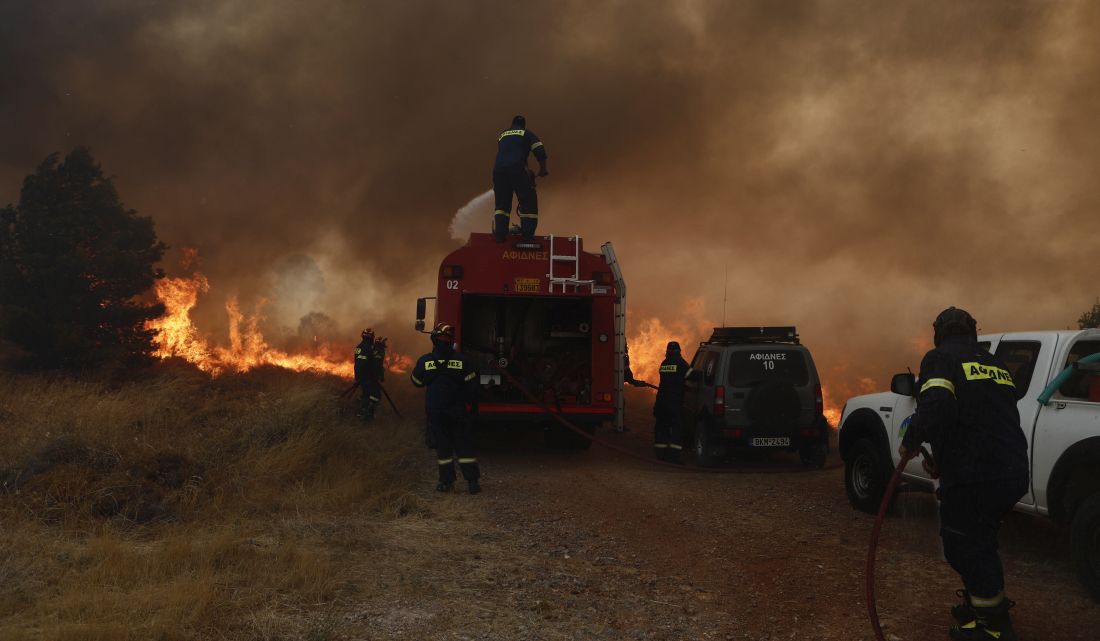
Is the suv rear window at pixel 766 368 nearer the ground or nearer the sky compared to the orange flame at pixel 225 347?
nearer the ground

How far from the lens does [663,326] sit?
25672mm

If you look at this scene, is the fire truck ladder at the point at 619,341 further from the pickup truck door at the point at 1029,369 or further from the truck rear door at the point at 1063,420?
the truck rear door at the point at 1063,420

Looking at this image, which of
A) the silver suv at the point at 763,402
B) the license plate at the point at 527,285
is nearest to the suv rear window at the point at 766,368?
the silver suv at the point at 763,402

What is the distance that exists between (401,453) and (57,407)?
4.16 metres

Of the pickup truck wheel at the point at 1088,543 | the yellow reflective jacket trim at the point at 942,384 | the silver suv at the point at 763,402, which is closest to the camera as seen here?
the yellow reflective jacket trim at the point at 942,384

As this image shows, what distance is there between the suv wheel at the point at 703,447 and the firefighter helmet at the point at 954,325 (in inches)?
229

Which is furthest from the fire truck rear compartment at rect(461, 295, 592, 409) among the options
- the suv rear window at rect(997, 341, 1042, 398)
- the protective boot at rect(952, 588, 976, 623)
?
the protective boot at rect(952, 588, 976, 623)

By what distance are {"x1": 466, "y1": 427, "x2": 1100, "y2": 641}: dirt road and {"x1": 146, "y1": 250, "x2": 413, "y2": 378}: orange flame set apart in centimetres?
1750

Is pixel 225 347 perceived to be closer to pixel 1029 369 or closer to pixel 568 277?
pixel 568 277

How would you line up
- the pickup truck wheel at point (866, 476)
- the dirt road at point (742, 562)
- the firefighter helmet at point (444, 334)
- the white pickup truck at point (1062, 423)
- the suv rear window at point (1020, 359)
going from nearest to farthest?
1. the dirt road at point (742, 562)
2. the white pickup truck at point (1062, 423)
3. the suv rear window at point (1020, 359)
4. the pickup truck wheel at point (866, 476)
5. the firefighter helmet at point (444, 334)

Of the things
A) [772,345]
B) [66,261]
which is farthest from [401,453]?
[66,261]

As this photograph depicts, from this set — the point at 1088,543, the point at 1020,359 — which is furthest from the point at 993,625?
the point at 1020,359

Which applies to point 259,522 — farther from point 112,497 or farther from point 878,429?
point 878,429

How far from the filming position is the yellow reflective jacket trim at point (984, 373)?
13.6ft
